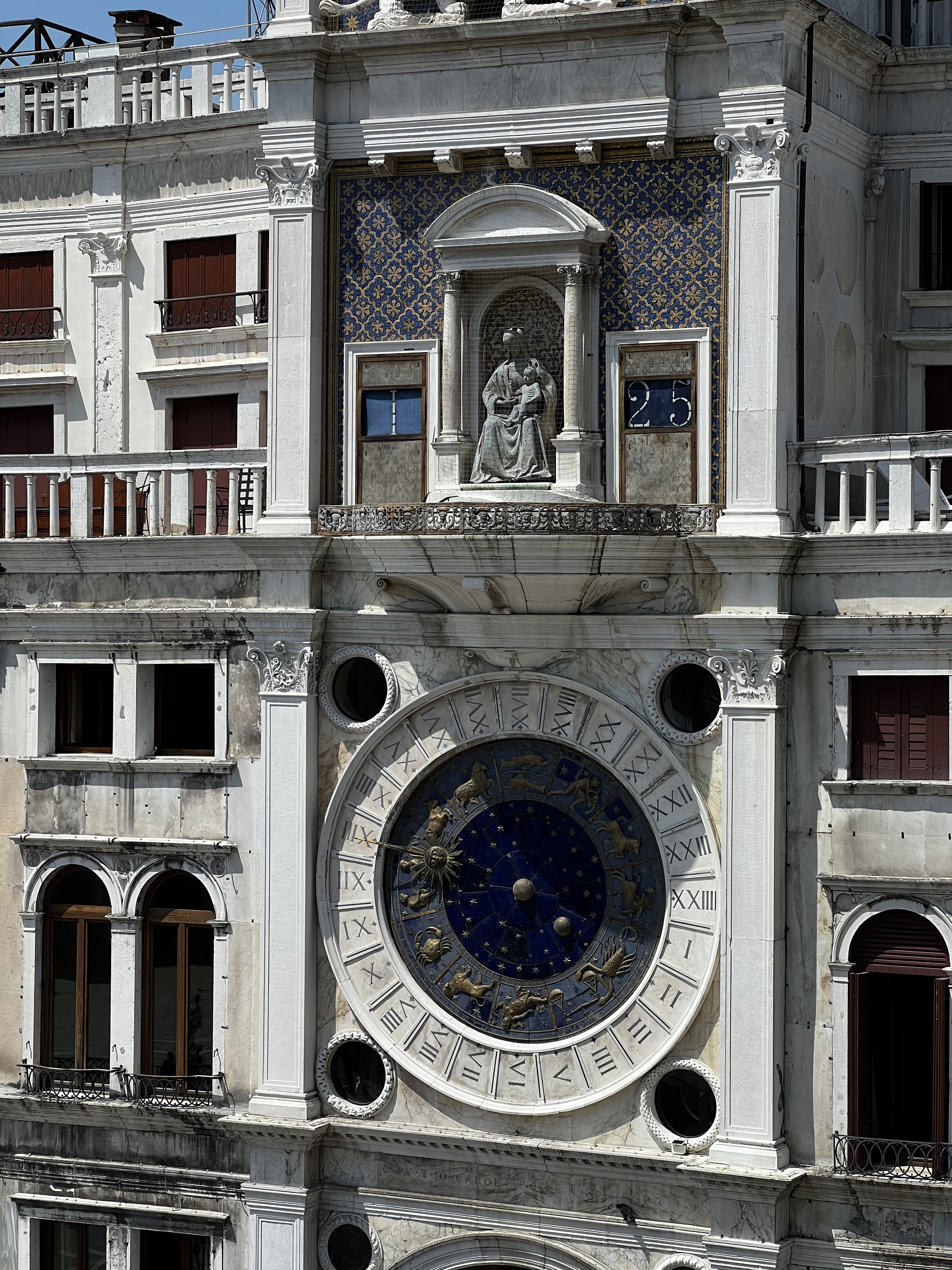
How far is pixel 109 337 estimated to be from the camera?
32500 mm

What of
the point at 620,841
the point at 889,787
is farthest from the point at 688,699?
the point at 889,787

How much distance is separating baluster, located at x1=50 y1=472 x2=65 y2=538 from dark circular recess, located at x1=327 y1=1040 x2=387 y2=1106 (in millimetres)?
7452

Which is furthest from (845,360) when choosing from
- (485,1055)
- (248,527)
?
(485,1055)

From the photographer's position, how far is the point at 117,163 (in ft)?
106

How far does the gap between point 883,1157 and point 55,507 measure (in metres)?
12.9

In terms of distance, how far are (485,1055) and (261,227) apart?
11.6m

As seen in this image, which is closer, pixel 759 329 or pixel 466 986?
pixel 759 329

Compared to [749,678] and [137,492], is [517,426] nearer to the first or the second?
[749,678]

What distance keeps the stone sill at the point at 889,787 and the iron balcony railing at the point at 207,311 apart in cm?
1075

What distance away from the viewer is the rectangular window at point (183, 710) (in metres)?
29.2

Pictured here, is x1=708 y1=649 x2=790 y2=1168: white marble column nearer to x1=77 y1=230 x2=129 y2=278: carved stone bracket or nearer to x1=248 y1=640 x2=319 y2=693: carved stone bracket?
x1=248 y1=640 x2=319 y2=693: carved stone bracket

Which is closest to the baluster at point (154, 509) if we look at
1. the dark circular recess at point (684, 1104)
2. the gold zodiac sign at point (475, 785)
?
the gold zodiac sign at point (475, 785)

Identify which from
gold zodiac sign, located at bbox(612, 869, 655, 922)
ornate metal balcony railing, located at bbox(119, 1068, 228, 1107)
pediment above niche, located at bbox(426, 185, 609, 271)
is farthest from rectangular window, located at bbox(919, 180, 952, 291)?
ornate metal balcony railing, located at bbox(119, 1068, 228, 1107)

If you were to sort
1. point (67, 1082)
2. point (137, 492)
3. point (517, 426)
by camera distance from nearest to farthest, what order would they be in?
1. point (517, 426)
2. point (67, 1082)
3. point (137, 492)
